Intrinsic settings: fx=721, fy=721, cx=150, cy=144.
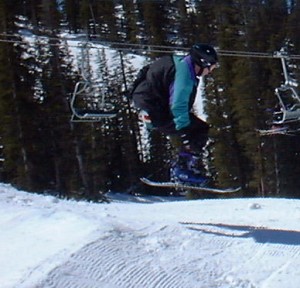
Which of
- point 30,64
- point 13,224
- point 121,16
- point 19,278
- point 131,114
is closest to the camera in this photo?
point 19,278

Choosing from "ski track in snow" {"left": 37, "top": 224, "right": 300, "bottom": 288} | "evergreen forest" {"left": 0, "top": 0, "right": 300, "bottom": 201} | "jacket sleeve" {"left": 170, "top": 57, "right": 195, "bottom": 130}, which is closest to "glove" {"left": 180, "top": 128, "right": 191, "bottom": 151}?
"jacket sleeve" {"left": 170, "top": 57, "right": 195, "bottom": 130}

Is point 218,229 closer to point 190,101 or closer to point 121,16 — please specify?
point 190,101

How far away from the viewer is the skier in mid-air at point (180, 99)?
8.65m

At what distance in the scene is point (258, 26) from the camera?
52.7m

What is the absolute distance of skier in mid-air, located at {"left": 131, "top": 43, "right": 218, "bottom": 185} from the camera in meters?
8.65

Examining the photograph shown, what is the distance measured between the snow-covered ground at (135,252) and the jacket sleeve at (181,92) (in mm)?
1355

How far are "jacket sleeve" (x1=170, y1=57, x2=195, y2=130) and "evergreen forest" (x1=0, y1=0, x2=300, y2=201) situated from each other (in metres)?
25.6

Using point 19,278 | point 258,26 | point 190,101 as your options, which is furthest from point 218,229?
point 258,26

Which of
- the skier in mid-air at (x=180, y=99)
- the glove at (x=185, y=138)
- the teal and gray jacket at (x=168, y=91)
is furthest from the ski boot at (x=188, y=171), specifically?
the teal and gray jacket at (x=168, y=91)

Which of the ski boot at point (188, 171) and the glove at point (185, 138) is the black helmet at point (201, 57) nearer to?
the glove at point (185, 138)

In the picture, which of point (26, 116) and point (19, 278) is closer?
point (19, 278)

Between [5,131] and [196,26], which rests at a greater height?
[196,26]

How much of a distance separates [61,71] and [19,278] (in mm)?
38134

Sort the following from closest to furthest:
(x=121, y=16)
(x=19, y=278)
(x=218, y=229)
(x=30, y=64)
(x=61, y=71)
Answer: (x=19, y=278)
(x=218, y=229)
(x=30, y=64)
(x=61, y=71)
(x=121, y=16)
